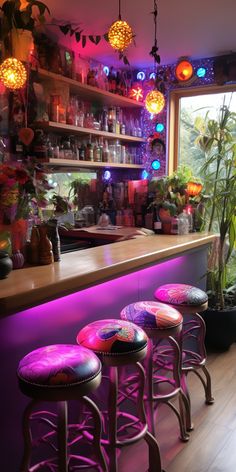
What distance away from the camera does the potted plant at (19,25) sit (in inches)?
86.1

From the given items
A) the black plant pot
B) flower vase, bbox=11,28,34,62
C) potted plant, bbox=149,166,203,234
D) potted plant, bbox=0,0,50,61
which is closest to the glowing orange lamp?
potted plant, bbox=149,166,203,234

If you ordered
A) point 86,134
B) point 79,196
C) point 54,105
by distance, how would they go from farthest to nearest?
point 79,196 → point 86,134 → point 54,105

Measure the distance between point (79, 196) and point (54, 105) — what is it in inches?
41.2

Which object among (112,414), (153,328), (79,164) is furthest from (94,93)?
(112,414)

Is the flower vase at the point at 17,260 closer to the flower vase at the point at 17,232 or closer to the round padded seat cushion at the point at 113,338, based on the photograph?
the flower vase at the point at 17,232

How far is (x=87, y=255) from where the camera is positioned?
2.17 m

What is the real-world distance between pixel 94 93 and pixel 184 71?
99 centimetres

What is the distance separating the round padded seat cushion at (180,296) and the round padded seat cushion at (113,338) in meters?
0.61

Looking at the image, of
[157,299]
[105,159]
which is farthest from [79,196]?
[157,299]

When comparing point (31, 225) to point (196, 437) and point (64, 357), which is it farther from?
point (196, 437)

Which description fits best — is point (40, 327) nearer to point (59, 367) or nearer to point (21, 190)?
point (59, 367)

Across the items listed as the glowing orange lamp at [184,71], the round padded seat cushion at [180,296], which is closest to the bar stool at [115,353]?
the round padded seat cushion at [180,296]

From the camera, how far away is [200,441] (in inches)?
89.3

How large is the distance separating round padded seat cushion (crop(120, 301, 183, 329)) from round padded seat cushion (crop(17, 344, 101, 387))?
0.48m
